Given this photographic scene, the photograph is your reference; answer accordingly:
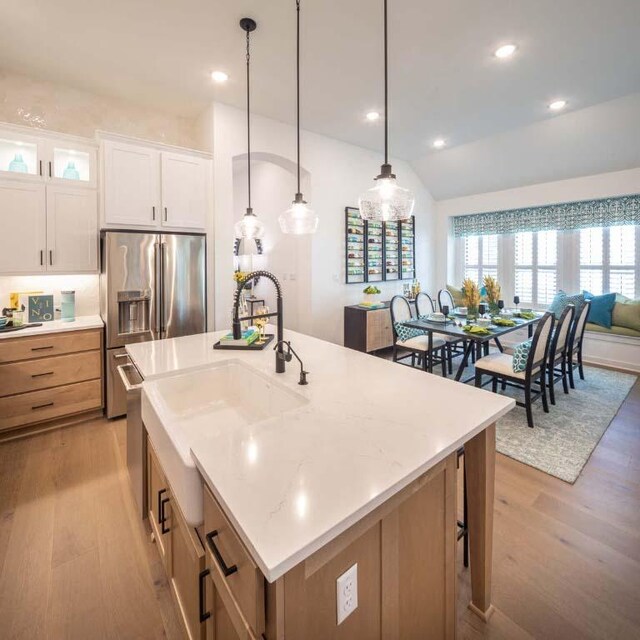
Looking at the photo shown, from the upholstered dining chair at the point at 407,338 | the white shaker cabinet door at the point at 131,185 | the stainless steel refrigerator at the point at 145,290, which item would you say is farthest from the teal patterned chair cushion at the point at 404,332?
the white shaker cabinet door at the point at 131,185

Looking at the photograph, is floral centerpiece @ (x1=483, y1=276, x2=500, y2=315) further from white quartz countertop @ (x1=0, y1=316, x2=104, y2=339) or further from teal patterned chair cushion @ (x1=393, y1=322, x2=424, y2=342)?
white quartz countertop @ (x1=0, y1=316, x2=104, y2=339)

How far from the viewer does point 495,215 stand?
19.6 feet

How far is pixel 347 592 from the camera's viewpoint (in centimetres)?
81

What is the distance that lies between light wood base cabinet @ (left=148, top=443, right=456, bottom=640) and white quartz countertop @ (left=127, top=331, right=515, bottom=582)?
87 millimetres

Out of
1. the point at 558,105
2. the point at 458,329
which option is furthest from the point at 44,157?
the point at 558,105

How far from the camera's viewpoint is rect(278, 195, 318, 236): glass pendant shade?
2379 mm

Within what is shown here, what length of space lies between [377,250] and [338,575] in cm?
519

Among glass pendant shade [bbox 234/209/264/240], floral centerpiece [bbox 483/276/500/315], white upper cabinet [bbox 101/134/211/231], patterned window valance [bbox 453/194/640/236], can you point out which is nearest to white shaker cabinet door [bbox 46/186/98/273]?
white upper cabinet [bbox 101/134/211/231]

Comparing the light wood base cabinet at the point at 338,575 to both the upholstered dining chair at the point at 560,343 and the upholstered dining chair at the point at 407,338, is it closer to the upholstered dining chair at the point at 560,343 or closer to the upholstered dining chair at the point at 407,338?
the upholstered dining chair at the point at 560,343

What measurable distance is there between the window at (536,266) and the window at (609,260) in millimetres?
390

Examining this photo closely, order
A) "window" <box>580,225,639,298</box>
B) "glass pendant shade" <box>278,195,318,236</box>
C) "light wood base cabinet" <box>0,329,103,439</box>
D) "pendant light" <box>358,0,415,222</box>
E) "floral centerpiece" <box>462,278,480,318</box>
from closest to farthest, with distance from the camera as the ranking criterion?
"pendant light" <box>358,0,415,222</box>, "glass pendant shade" <box>278,195,318,236</box>, "light wood base cabinet" <box>0,329,103,439</box>, "floral centerpiece" <box>462,278,480,318</box>, "window" <box>580,225,639,298</box>

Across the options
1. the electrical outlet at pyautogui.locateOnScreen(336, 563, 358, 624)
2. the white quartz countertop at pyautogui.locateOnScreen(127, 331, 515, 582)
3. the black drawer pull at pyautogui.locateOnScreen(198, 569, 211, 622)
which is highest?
the white quartz countertop at pyautogui.locateOnScreen(127, 331, 515, 582)

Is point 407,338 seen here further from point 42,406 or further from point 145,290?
point 42,406

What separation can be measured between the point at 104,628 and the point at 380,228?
5.34 meters
